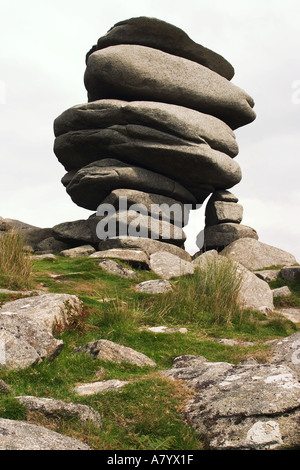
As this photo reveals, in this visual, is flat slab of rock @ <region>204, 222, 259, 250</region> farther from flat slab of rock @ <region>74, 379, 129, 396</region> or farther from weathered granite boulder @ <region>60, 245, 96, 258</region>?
Answer: flat slab of rock @ <region>74, 379, 129, 396</region>

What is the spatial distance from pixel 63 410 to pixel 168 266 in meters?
13.7

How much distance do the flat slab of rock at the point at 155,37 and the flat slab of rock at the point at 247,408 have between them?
2197 centimetres

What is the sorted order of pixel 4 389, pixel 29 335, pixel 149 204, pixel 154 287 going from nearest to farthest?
pixel 4 389, pixel 29 335, pixel 154 287, pixel 149 204

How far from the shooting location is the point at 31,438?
14.4 ft

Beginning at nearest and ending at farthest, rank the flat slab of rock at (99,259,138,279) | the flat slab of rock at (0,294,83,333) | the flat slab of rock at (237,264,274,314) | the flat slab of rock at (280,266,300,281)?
the flat slab of rock at (0,294,83,333) → the flat slab of rock at (237,264,274,314) → the flat slab of rock at (99,259,138,279) → the flat slab of rock at (280,266,300,281)

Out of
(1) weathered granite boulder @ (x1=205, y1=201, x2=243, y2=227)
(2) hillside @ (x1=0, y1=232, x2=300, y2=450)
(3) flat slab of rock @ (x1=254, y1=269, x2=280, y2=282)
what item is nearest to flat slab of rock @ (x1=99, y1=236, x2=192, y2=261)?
(1) weathered granite boulder @ (x1=205, y1=201, x2=243, y2=227)

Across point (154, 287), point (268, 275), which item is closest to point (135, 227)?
point (268, 275)

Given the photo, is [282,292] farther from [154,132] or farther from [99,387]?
[99,387]

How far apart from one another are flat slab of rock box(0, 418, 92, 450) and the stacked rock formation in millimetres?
18490

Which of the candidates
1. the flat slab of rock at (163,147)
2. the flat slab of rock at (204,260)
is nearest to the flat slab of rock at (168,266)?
the flat slab of rock at (204,260)

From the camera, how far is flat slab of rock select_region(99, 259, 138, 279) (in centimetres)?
1662

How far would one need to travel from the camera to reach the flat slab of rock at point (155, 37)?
2497 centimetres

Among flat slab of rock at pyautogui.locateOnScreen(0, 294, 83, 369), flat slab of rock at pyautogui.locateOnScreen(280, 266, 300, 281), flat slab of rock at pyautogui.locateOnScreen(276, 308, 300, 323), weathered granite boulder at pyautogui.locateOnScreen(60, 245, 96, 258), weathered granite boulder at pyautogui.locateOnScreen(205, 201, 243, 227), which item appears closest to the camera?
flat slab of rock at pyautogui.locateOnScreen(0, 294, 83, 369)

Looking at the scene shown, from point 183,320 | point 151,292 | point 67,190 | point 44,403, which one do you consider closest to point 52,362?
point 44,403
